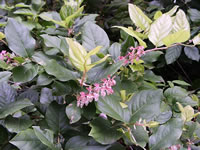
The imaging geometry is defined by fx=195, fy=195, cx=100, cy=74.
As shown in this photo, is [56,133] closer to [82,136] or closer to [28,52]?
[82,136]

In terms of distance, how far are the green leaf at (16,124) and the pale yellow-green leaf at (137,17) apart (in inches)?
18.0

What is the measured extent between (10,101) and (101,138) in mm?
316

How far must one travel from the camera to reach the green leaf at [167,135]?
0.54 m

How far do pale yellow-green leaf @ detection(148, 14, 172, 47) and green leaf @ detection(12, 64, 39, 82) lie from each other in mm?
365

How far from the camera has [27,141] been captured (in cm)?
51

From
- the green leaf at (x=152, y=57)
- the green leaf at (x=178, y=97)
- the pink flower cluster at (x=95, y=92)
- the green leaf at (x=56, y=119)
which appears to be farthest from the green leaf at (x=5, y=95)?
the green leaf at (x=178, y=97)

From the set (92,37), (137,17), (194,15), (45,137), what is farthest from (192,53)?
(45,137)

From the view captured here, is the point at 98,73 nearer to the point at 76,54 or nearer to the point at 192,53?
the point at 76,54

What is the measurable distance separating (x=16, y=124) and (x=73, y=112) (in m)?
0.19

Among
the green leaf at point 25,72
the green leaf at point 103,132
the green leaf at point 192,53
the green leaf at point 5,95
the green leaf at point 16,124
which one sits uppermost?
the green leaf at point 25,72

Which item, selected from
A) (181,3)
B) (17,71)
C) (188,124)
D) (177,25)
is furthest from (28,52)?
(181,3)

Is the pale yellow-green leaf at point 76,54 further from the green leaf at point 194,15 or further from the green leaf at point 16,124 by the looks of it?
the green leaf at point 194,15

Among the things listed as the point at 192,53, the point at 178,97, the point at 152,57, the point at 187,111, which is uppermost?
the point at 152,57

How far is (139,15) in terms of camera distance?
640mm
